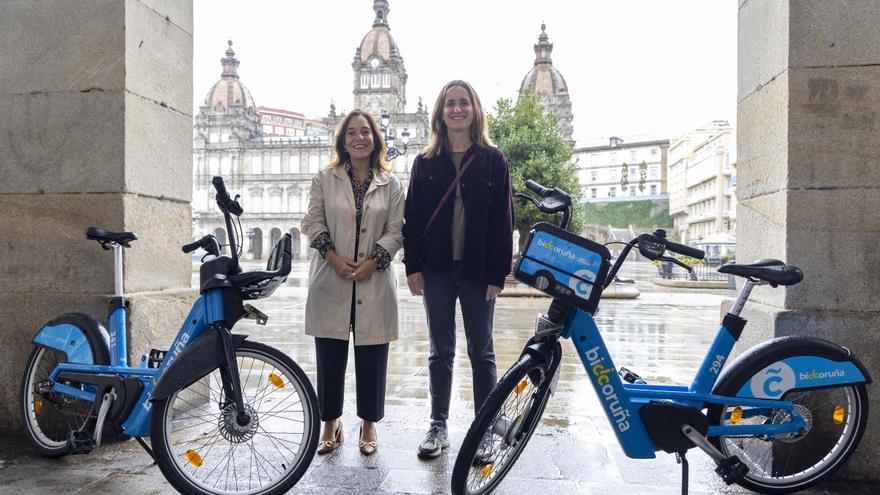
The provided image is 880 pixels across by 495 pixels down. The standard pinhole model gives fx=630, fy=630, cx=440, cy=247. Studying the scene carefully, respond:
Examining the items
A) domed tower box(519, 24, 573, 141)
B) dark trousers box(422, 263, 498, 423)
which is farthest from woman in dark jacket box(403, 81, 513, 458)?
domed tower box(519, 24, 573, 141)

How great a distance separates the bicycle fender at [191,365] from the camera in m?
2.68

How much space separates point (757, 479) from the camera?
2.79m

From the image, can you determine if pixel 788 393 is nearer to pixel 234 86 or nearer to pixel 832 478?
pixel 832 478

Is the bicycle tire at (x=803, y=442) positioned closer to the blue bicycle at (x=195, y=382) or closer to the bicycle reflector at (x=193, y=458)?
the blue bicycle at (x=195, y=382)

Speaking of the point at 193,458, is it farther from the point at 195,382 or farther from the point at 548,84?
the point at 548,84

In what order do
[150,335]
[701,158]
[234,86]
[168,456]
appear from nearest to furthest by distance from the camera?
[168,456] → [150,335] → [701,158] → [234,86]

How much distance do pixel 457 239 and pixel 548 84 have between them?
73.1 metres

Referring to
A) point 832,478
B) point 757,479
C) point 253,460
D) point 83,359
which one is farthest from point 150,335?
point 832,478

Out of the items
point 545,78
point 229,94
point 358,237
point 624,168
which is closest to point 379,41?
point 545,78

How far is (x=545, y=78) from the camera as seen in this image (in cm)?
7356

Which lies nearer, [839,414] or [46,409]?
[839,414]

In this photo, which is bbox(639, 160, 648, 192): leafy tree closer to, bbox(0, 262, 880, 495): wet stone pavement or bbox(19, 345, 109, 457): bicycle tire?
bbox(0, 262, 880, 495): wet stone pavement

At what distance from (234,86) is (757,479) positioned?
8188 centimetres

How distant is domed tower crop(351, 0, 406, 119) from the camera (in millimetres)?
65875
